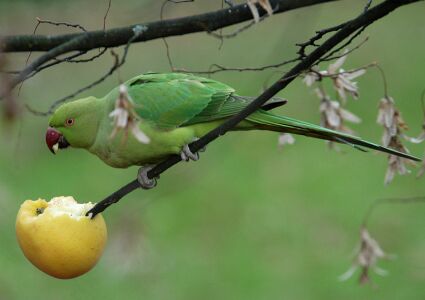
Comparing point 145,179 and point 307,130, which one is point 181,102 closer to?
point 145,179

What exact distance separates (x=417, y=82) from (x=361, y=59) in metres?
0.90

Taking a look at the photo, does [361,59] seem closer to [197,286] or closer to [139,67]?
[139,67]

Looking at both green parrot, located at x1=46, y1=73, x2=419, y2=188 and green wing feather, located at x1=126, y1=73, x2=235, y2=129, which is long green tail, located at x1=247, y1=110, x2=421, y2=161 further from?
green wing feather, located at x1=126, y1=73, x2=235, y2=129

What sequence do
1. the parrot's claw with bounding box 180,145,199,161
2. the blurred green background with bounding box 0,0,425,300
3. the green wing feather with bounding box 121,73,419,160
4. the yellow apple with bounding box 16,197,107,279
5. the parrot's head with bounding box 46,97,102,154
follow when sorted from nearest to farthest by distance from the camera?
the yellow apple with bounding box 16,197,107,279
the parrot's claw with bounding box 180,145,199,161
the green wing feather with bounding box 121,73,419,160
the parrot's head with bounding box 46,97,102,154
the blurred green background with bounding box 0,0,425,300

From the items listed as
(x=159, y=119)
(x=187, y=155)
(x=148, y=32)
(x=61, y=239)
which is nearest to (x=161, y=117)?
(x=159, y=119)

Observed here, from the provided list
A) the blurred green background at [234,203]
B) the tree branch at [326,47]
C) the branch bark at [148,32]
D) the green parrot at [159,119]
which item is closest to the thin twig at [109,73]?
the branch bark at [148,32]

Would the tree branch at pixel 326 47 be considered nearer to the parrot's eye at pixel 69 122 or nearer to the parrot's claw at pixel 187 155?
the parrot's claw at pixel 187 155

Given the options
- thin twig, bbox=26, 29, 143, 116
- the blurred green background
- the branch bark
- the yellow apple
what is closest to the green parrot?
the yellow apple

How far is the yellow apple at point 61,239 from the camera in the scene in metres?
2.43

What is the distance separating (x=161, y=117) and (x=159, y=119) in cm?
1

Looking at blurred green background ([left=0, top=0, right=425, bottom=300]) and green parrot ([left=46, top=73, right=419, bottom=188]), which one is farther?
blurred green background ([left=0, top=0, right=425, bottom=300])

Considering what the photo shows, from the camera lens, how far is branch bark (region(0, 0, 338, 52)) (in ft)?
6.04

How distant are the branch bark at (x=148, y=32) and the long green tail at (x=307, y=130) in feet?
2.00

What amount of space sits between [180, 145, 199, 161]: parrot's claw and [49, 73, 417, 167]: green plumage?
0.04 meters
